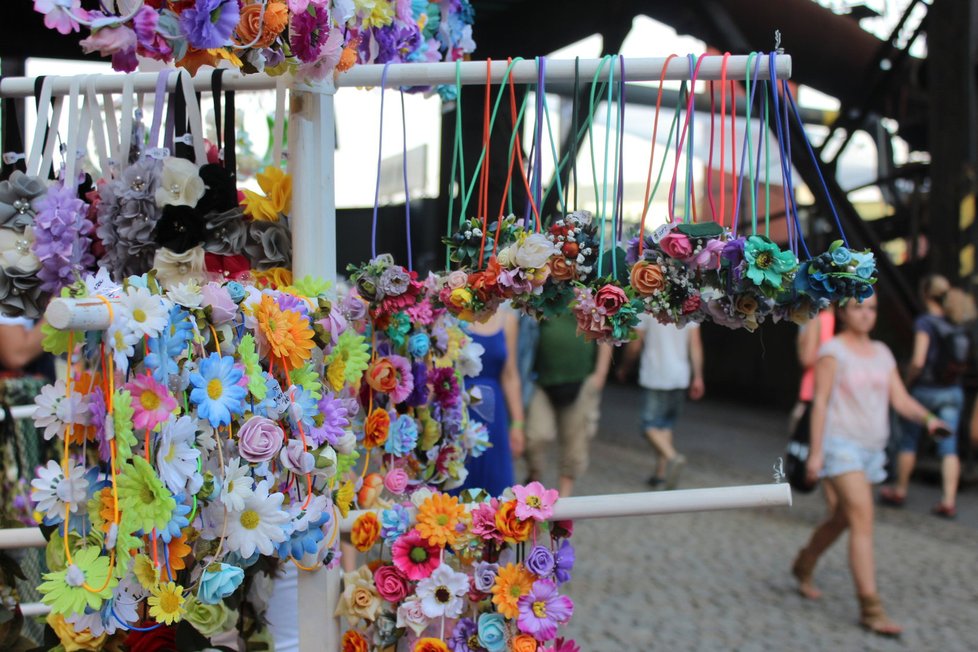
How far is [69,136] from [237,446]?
722 mm

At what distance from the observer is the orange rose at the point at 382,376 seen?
187cm

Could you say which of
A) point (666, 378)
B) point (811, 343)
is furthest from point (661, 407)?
point (811, 343)

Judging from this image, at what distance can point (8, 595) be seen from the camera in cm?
192

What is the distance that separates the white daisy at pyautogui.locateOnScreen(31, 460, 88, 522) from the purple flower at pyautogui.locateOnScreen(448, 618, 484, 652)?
690 mm

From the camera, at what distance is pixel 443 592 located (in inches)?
66.9

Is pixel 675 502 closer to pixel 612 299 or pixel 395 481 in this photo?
pixel 612 299

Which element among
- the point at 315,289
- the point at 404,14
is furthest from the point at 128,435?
the point at 404,14

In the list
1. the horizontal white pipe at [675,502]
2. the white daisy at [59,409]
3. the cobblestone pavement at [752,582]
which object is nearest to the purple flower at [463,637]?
the horizontal white pipe at [675,502]

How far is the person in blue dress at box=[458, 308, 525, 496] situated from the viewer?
3254mm

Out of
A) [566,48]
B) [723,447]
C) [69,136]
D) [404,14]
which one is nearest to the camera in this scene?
[69,136]

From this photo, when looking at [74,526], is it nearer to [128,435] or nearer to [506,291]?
[128,435]

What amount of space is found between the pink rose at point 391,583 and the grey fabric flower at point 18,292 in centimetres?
81

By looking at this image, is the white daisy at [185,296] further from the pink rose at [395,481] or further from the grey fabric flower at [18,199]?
the pink rose at [395,481]

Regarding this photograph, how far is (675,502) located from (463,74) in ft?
2.80
